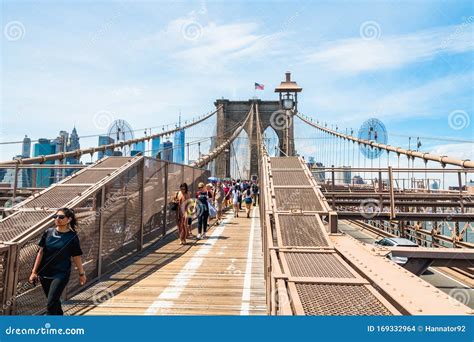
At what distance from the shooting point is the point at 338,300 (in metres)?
2.48

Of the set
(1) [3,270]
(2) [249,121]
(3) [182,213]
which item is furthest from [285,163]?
(2) [249,121]

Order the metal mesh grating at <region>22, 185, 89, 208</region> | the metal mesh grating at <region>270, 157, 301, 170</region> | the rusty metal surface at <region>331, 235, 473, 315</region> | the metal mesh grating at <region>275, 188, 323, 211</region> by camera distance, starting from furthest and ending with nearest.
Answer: the metal mesh grating at <region>270, 157, 301, 170</region> → the metal mesh grating at <region>275, 188, 323, 211</region> → the metal mesh grating at <region>22, 185, 89, 208</region> → the rusty metal surface at <region>331, 235, 473, 315</region>

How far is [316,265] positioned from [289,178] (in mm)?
3335

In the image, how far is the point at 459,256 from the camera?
19.3ft

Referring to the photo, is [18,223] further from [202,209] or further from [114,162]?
[202,209]

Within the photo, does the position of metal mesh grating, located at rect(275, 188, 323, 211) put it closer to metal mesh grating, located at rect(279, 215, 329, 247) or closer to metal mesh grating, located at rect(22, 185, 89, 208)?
metal mesh grating, located at rect(279, 215, 329, 247)

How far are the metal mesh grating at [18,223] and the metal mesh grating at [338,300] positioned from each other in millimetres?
3454

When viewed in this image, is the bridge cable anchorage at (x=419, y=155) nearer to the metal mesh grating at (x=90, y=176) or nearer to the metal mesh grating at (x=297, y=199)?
the metal mesh grating at (x=297, y=199)

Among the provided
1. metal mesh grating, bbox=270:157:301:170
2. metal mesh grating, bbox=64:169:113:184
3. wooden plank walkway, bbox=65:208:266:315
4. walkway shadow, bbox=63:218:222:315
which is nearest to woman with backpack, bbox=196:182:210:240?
walkway shadow, bbox=63:218:222:315

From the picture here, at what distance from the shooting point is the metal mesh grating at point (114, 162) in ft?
20.0

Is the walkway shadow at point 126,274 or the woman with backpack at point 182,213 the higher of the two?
the woman with backpack at point 182,213

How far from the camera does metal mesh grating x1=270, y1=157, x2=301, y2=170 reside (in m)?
7.40

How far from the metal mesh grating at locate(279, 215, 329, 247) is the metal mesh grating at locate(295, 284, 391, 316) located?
1.24m

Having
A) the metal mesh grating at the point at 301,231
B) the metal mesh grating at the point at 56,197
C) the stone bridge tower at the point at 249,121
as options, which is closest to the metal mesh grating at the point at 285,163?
the metal mesh grating at the point at 301,231
